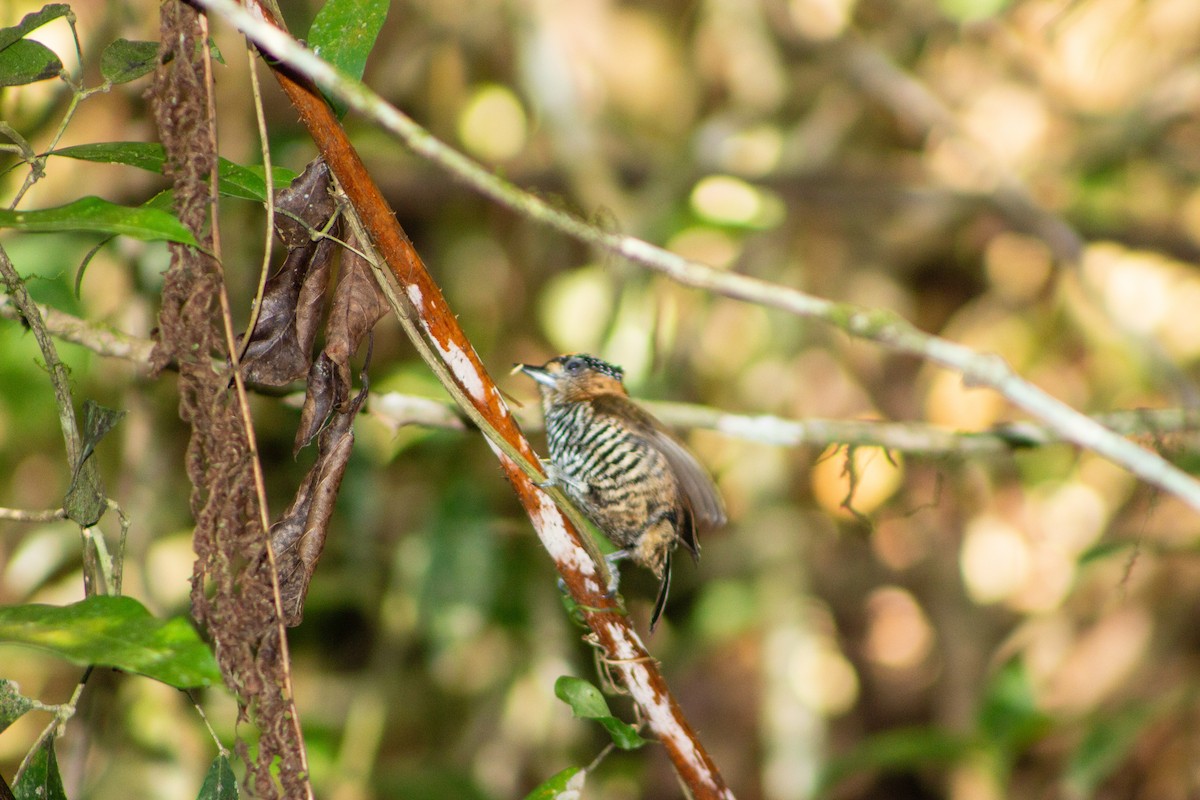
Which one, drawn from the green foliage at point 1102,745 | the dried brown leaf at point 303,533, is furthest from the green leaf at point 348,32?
the green foliage at point 1102,745

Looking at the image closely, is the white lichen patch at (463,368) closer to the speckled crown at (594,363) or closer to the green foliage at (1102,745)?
the speckled crown at (594,363)

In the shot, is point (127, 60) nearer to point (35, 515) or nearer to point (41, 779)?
point (35, 515)

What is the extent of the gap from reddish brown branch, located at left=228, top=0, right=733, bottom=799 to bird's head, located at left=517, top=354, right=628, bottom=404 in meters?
0.85

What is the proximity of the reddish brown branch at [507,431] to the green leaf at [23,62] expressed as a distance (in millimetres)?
364

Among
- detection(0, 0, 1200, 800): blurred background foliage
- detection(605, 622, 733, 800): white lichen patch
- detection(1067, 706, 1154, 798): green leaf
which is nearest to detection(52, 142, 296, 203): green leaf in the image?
detection(605, 622, 733, 800): white lichen patch

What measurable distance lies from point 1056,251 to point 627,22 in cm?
239

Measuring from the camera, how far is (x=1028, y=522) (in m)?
4.72

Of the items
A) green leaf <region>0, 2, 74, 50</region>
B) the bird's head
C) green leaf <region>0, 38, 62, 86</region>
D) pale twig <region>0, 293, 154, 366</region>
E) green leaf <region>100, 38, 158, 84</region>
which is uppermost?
green leaf <region>0, 2, 74, 50</region>

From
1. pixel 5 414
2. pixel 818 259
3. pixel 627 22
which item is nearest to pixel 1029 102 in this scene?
pixel 818 259

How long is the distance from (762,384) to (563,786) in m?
3.15

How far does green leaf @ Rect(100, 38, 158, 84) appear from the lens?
146 cm

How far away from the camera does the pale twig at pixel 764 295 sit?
45.1 inches

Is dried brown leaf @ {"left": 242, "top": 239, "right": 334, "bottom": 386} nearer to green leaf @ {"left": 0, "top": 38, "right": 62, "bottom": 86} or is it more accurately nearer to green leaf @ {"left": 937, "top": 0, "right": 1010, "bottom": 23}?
green leaf @ {"left": 0, "top": 38, "right": 62, "bottom": 86}

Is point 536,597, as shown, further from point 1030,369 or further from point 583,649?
point 1030,369
